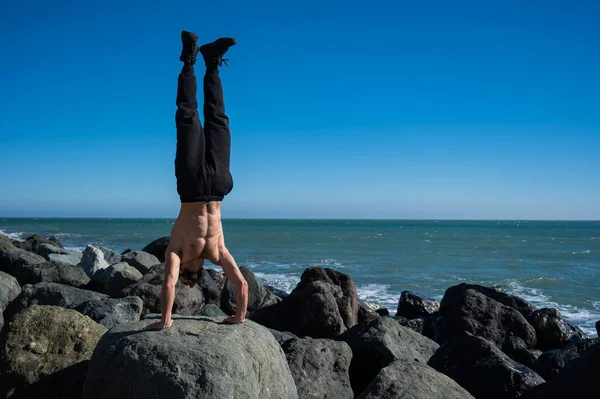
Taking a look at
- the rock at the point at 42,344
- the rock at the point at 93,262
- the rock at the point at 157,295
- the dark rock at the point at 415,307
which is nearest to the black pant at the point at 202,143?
the rock at the point at 42,344

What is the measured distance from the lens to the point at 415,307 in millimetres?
14844

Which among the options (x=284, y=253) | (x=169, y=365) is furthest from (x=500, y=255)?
(x=169, y=365)

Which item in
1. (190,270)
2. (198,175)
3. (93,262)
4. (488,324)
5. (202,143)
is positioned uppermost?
(202,143)

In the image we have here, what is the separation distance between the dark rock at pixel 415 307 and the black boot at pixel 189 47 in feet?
36.1

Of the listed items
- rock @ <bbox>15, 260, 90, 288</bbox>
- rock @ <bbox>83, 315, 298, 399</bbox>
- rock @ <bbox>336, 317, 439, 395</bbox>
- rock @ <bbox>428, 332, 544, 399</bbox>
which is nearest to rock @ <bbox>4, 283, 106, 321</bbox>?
rock @ <bbox>15, 260, 90, 288</bbox>

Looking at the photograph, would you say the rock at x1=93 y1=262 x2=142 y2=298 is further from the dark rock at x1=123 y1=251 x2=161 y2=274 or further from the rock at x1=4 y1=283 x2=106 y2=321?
the rock at x1=4 y1=283 x2=106 y2=321

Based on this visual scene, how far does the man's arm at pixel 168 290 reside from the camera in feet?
16.6

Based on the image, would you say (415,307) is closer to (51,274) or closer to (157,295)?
(157,295)

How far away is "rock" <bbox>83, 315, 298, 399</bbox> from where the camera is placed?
4.51 metres

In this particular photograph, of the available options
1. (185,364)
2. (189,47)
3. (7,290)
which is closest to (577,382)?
(185,364)

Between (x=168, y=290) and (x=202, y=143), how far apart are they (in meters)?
1.39

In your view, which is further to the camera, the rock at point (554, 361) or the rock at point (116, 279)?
the rock at point (116, 279)

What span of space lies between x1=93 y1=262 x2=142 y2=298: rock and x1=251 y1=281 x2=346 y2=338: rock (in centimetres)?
355

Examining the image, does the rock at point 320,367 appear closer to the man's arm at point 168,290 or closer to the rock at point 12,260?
the man's arm at point 168,290
